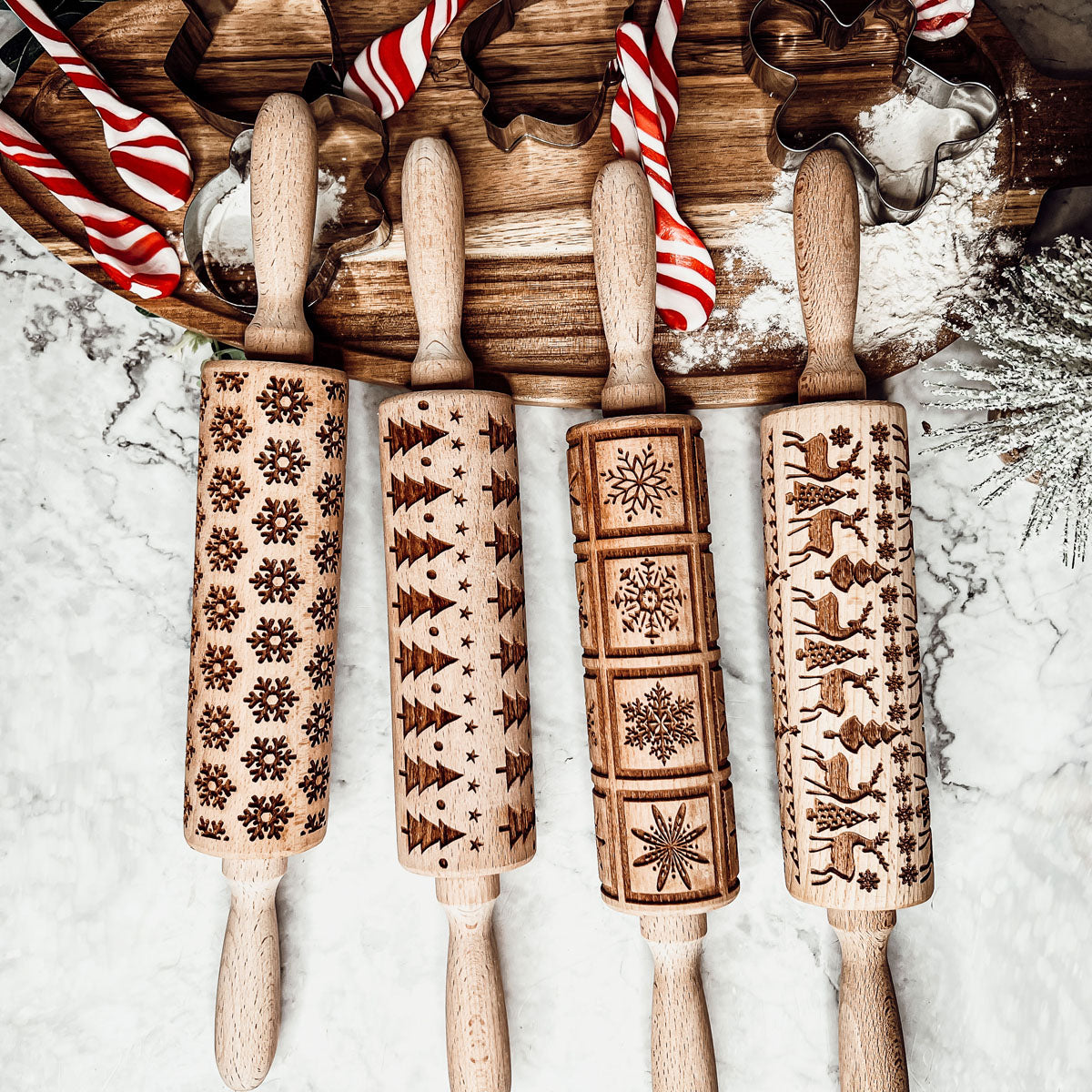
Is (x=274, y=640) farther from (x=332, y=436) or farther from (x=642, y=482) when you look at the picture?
(x=642, y=482)

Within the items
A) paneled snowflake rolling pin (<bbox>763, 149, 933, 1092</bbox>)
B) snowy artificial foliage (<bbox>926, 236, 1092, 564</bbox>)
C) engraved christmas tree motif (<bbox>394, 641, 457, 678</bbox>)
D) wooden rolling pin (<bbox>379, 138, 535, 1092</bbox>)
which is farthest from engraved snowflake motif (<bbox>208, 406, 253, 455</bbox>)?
snowy artificial foliage (<bbox>926, 236, 1092, 564</bbox>)

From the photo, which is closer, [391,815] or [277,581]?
[277,581]

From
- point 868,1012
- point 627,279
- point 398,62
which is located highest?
point 398,62

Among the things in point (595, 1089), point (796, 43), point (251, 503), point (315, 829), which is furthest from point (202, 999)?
point (796, 43)

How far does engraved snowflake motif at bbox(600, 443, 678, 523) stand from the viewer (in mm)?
713

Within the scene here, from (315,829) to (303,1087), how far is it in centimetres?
27

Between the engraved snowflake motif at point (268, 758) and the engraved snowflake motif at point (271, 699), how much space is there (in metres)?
0.02

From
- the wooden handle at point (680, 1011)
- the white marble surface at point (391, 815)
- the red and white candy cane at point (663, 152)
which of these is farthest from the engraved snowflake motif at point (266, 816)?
the red and white candy cane at point (663, 152)

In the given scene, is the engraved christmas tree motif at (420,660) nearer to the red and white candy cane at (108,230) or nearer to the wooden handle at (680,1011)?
the wooden handle at (680,1011)

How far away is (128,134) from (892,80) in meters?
0.69

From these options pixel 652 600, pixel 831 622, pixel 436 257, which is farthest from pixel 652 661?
pixel 436 257

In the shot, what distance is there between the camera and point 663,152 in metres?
0.74

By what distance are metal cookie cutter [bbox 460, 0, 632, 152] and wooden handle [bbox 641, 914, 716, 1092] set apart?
686 mm

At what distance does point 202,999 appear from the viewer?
808mm
